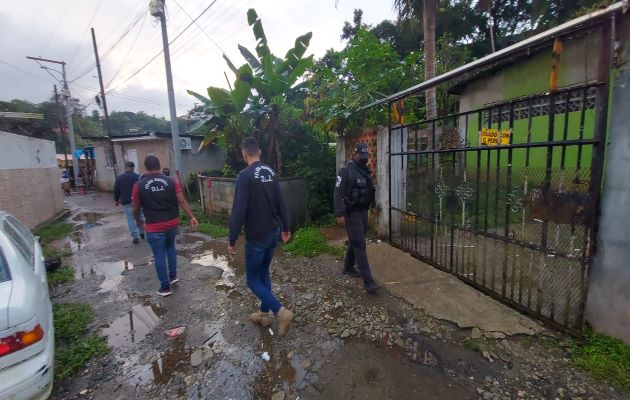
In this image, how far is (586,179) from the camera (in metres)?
2.50

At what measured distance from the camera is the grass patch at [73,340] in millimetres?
2711

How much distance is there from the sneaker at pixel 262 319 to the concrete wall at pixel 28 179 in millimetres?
7557

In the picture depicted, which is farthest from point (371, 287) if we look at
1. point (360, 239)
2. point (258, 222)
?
point (258, 222)

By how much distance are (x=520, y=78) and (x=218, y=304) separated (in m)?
9.18

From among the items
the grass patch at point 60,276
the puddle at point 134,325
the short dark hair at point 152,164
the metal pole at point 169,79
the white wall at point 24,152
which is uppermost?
the metal pole at point 169,79

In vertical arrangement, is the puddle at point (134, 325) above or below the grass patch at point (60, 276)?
below

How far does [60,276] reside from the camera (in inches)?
188

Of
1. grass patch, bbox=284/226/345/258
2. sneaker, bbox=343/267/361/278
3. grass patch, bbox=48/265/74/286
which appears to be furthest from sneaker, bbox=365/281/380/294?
grass patch, bbox=48/265/74/286

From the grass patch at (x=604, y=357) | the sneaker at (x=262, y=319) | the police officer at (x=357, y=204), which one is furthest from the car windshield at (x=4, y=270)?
the grass patch at (x=604, y=357)

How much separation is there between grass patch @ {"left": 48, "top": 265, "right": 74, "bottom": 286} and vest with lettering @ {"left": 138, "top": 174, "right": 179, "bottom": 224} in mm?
2161

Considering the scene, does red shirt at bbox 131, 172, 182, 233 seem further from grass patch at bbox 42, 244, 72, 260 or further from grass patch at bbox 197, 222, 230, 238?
grass patch at bbox 42, 244, 72, 260

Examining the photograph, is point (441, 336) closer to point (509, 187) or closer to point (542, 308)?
point (542, 308)

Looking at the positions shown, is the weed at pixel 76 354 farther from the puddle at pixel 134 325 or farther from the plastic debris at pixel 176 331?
the plastic debris at pixel 176 331

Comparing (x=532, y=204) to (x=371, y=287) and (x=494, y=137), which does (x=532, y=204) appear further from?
(x=371, y=287)
